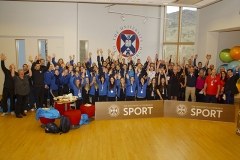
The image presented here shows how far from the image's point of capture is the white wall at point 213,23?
792cm

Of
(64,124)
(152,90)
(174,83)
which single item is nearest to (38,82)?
(64,124)

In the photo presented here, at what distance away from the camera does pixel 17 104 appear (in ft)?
22.7

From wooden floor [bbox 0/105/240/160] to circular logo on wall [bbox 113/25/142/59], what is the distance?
5.49 m

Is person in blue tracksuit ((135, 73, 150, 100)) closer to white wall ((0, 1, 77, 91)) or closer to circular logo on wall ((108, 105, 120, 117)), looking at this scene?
circular logo on wall ((108, 105, 120, 117))

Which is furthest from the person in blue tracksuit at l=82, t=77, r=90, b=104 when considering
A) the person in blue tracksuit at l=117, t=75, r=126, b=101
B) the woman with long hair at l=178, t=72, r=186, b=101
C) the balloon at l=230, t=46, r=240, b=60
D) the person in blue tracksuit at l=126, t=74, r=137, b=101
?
the balloon at l=230, t=46, r=240, b=60

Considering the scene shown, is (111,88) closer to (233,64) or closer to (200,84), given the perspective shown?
(200,84)

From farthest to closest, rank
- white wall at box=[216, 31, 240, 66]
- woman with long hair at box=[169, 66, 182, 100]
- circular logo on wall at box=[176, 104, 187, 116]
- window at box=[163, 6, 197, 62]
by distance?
window at box=[163, 6, 197, 62] < white wall at box=[216, 31, 240, 66] < woman with long hair at box=[169, 66, 182, 100] < circular logo on wall at box=[176, 104, 187, 116]

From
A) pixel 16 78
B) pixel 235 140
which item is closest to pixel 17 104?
pixel 16 78

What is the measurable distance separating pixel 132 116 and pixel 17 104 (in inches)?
148

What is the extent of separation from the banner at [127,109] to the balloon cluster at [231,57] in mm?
3665

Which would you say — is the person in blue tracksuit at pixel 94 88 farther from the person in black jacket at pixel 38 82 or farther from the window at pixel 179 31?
the window at pixel 179 31

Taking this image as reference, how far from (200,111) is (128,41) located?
580 cm

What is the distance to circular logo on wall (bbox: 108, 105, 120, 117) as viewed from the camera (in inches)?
274

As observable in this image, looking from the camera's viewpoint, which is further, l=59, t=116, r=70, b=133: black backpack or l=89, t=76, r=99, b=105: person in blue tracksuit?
l=89, t=76, r=99, b=105: person in blue tracksuit
